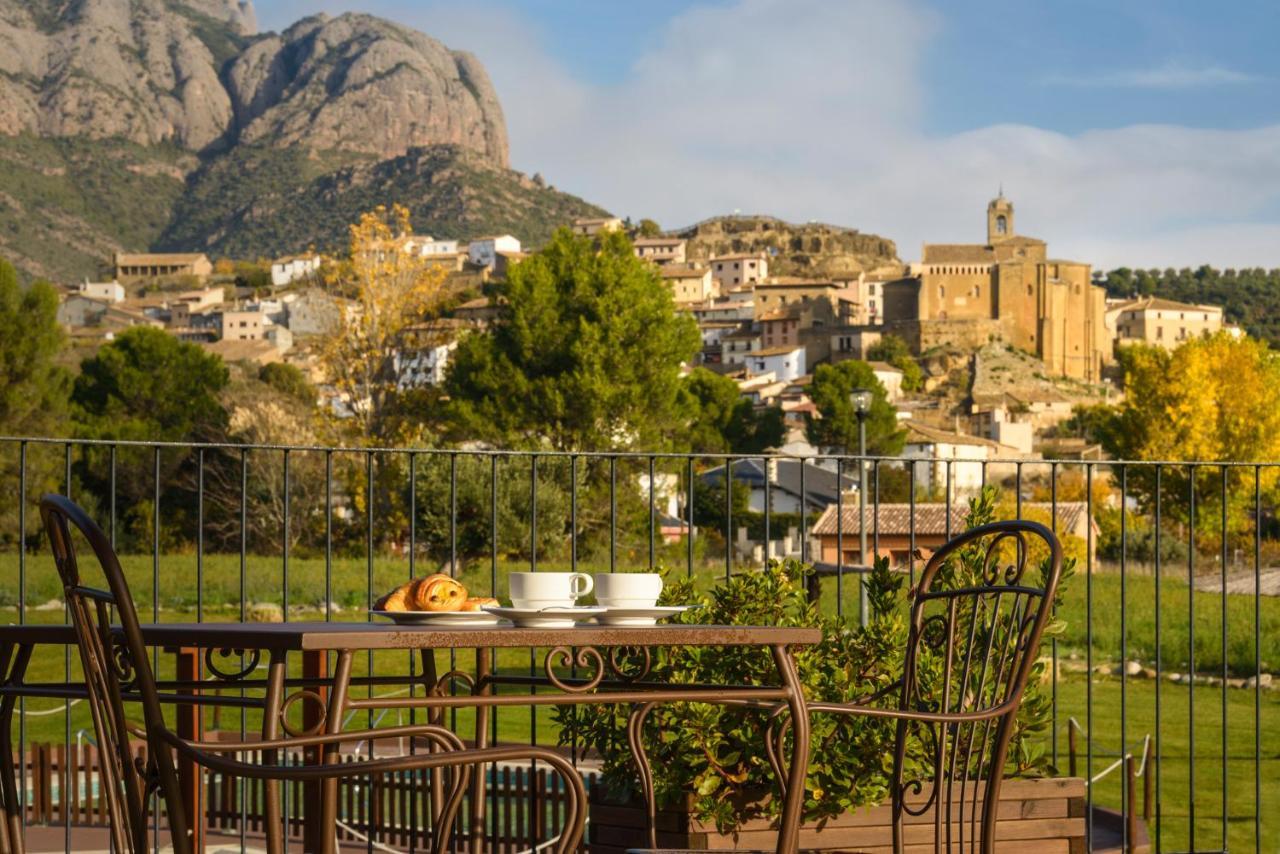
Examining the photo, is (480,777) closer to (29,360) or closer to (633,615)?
(633,615)

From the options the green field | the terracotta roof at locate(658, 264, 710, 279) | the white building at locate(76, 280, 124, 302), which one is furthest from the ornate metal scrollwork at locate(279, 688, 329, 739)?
the terracotta roof at locate(658, 264, 710, 279)

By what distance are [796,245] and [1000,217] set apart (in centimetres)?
1725

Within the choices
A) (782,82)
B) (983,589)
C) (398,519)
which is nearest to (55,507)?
(983,589)

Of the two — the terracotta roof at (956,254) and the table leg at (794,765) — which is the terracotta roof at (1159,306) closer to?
the terracotta roof at (956,254)

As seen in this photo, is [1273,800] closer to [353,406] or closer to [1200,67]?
[353,406]

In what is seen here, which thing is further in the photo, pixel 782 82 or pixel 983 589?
pixel 782 82

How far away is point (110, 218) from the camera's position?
122 m

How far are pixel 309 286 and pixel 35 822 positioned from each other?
76.4ft

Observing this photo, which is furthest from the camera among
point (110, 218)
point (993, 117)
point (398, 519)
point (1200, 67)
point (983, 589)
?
point (110, 218)

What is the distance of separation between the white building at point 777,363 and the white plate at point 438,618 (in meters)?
89.1

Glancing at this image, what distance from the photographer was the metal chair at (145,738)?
5.90 ft

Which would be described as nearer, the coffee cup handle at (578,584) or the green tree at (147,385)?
the coffee cup handle at (578,584)

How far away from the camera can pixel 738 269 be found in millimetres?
122000

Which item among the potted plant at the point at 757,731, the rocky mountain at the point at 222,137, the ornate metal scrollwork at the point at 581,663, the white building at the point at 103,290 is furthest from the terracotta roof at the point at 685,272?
the ornate metal scrollwork at the point at 581,663
